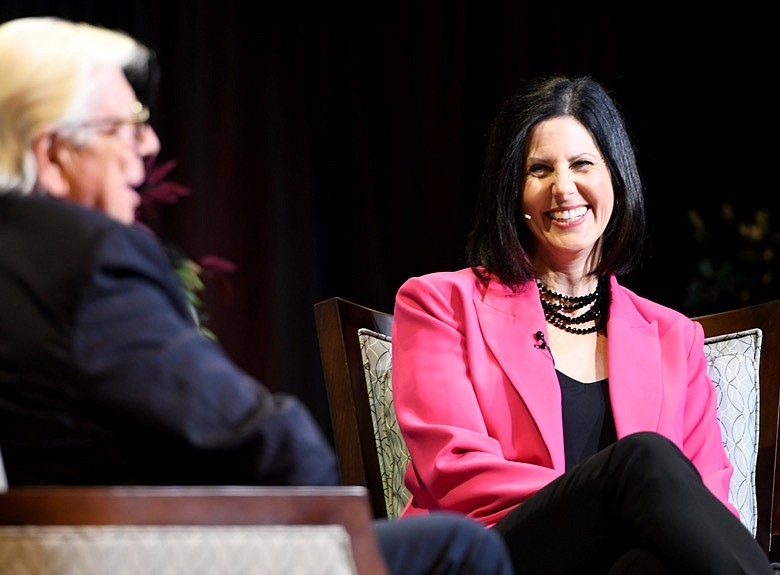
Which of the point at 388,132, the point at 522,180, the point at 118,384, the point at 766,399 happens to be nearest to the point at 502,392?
the point at 522,180

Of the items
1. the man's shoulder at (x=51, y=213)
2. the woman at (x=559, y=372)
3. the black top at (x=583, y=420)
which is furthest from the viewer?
the black top at (x=583, y=420)

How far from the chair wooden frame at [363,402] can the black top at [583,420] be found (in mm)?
365

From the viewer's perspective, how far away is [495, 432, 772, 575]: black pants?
149 cm

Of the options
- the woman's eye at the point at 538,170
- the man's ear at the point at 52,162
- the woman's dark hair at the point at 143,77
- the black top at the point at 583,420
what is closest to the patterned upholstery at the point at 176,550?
the man's ear at the point at 52,162

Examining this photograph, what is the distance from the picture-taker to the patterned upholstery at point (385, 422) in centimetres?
215

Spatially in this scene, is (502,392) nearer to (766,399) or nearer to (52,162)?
(766,399)

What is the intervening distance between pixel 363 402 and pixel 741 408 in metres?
0.72

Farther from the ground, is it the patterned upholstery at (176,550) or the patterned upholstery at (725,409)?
the patterned upholstery at (176,550)

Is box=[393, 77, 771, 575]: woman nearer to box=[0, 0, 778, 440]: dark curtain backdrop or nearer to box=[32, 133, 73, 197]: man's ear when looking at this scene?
box=[32, 133, 73, 197]: man's ear

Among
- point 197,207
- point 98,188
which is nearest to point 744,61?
point 197,207

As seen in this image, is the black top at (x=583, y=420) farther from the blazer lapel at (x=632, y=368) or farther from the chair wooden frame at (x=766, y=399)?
the chair wooden frame at (x=766, y=399)

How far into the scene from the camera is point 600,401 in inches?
81.0

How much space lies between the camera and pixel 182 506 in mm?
1019

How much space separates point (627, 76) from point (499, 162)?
1803 millimetres
